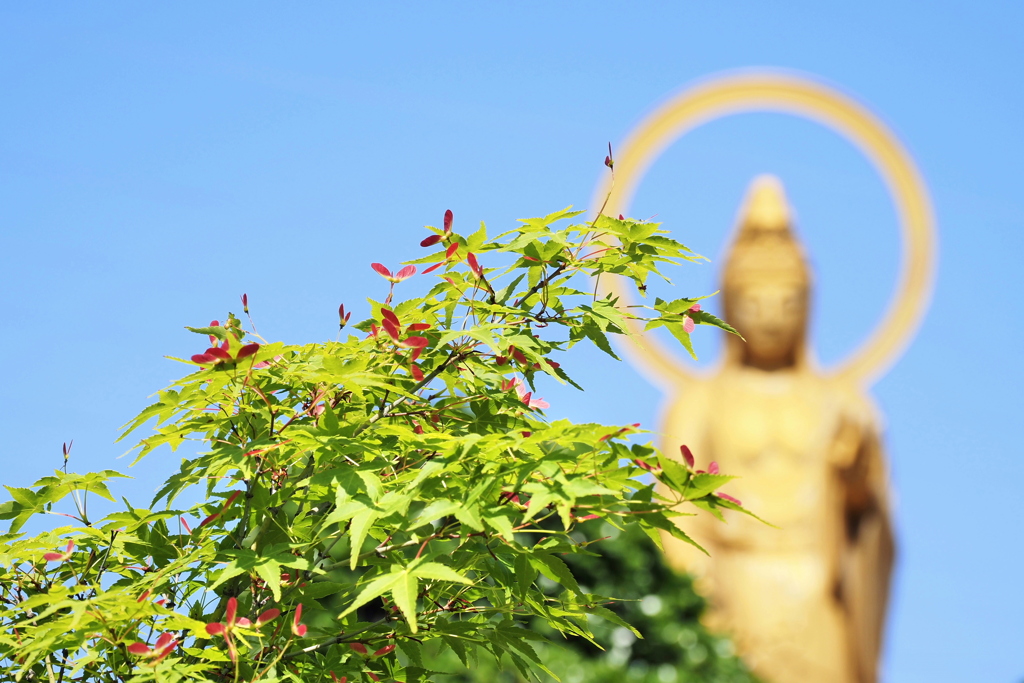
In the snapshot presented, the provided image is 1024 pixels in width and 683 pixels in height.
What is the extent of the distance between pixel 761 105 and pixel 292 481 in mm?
12956

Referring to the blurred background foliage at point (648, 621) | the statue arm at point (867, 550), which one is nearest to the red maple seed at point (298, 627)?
the blurred background foliage at point (648, 621)

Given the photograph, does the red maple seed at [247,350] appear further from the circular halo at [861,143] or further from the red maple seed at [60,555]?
the circular halo at [861,143]

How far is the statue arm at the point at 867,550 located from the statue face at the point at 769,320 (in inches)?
52.8

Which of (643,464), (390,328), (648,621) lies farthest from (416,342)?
(648,621)

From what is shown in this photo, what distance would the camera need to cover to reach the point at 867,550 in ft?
38.8

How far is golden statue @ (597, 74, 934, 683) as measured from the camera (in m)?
11.0

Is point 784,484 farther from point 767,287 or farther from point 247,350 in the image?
point 247,350

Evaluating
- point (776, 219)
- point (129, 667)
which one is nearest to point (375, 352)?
point (129, 667)

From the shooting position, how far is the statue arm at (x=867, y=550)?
37.7ft

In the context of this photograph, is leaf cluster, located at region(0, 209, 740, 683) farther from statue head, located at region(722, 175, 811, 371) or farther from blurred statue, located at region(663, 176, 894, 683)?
statue head, located at region(722, 175, 811, 371)

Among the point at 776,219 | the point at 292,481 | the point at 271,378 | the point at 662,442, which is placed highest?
the point at 776,219

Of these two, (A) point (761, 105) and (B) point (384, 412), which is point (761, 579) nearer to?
(A) point (761, 105)

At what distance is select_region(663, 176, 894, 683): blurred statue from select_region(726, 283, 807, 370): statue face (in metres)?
0.01

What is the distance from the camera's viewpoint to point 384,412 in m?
2.29
